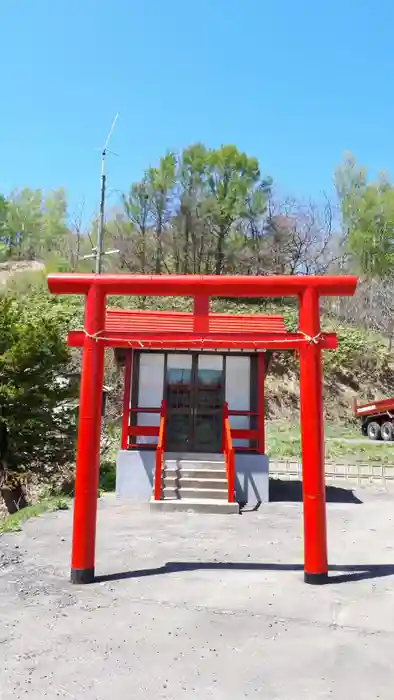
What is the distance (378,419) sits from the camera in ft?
77.7

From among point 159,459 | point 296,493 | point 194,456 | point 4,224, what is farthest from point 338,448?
point 4,224

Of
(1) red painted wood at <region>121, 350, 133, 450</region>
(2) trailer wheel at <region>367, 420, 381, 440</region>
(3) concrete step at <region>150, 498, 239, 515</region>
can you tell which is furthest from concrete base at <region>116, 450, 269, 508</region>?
(2) trailer wheel at <region>367, 420, 381, 440</region>

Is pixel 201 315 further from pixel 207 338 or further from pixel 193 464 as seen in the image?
pixel 193 464

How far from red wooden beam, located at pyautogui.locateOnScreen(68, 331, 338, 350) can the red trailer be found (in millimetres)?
17713

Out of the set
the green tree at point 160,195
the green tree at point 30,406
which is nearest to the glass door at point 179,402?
the green tree at point 30,406

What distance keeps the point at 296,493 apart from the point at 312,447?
21.5 feet

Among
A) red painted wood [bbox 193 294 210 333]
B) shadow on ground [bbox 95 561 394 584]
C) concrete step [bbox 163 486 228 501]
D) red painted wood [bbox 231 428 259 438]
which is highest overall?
red painted wood [bbox 193 294 210 333]

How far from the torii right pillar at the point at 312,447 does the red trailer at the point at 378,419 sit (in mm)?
17800

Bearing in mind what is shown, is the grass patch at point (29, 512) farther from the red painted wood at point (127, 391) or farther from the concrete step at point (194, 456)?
the concrete step at point (194, 456)

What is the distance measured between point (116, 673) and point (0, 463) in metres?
9.30

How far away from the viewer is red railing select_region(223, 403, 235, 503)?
996 cm

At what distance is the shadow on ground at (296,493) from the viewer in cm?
1121

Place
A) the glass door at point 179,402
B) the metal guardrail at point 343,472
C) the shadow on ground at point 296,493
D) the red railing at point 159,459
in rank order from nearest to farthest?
1. the red railing at point 159,459
2. the shadow on ground at point 296,493
3. the glass door at point 179,402
4. the metal guardrail at point 343,472

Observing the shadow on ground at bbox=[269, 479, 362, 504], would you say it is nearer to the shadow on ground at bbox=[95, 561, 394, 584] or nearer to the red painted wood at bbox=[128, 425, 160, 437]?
the red painted wood at bbox=[128, 425, 160, 437]
